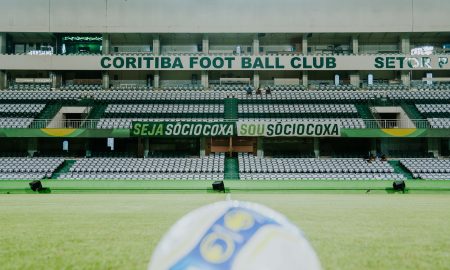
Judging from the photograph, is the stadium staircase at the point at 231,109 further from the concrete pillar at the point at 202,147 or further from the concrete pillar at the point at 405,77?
the concrete pillar at the point at 405,77

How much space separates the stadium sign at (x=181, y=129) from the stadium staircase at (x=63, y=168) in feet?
17.7

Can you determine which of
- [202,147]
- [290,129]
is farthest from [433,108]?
[202,147]

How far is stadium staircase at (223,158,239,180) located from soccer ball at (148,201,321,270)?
27137mm

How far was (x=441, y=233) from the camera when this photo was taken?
5.75 metres

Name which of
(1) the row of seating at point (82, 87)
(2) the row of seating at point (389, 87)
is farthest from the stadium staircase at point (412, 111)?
(1) the row of seating at point (82, 87)

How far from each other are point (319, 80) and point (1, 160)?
2869 centimetres

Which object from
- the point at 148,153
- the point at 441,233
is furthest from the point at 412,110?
the point at 441,233

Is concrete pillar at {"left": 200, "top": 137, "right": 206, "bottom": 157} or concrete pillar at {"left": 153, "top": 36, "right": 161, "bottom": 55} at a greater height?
concrete pillar at {"left": 153, "top": 36, "right": 161, "bottom": 55}

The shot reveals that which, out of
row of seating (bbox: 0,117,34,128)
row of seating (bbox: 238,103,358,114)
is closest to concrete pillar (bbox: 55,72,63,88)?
row of seating (bbox: 0,117,34,128)

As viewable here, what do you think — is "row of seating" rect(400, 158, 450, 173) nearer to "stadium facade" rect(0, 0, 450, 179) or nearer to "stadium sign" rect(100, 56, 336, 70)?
"stadium facade" rect(0, 0, 450, 179)

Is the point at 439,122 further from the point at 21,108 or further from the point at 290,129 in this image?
the point at 21,108

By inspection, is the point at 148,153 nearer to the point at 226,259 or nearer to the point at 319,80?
the point at 319,80

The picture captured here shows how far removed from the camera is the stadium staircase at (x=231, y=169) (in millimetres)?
29406

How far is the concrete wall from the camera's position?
3759 centimetres
